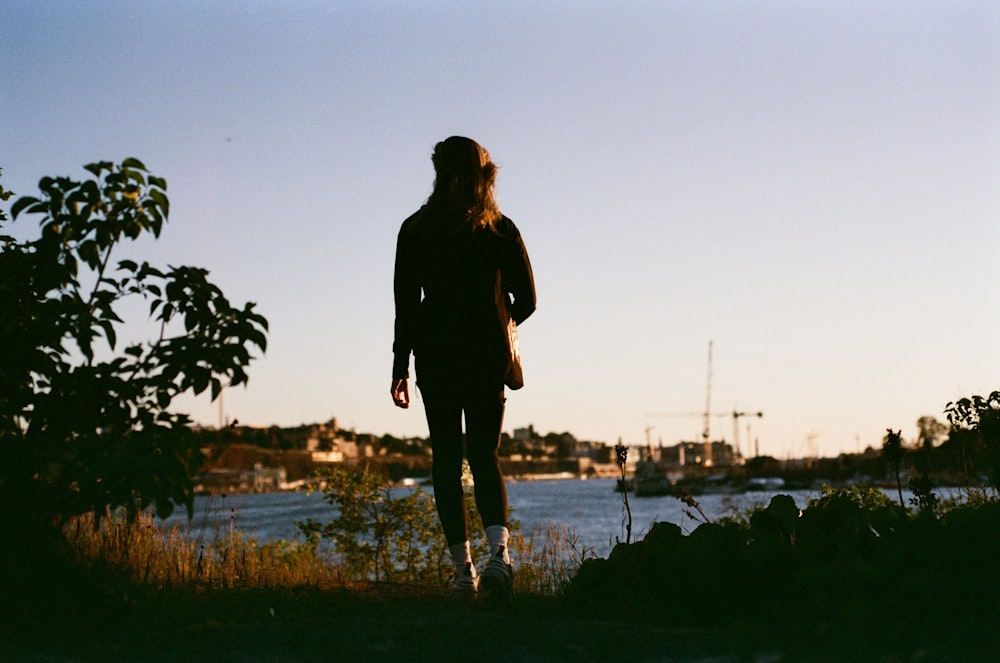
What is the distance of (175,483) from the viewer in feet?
11.2

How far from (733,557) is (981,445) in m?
3.42

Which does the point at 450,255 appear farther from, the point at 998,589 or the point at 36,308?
the point at 998,589

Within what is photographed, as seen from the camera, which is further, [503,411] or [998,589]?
[503,411]

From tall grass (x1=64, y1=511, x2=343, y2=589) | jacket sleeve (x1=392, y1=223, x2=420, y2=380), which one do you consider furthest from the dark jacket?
tall grass (x1=64, y1=511, x2=343, y2=589)

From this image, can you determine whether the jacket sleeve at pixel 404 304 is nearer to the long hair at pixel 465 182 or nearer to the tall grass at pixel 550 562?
the long hair at pixel 465 182

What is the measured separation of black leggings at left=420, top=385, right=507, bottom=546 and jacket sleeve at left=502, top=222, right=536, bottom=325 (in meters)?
0.51

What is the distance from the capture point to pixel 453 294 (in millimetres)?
4816

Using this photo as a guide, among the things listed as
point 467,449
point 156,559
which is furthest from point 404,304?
point 156,559

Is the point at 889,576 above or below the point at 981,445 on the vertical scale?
below

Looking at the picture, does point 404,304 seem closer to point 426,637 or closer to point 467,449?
point 467,449

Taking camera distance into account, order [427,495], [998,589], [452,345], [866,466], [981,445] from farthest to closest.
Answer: [866,466] → [427,495] → [981,445] → [452,345] → [998,589]

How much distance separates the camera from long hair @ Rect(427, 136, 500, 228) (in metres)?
4.87

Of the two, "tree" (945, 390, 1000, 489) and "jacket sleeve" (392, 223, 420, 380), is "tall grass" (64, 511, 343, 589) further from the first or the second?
"tree" (945, 390, 1000, 489)

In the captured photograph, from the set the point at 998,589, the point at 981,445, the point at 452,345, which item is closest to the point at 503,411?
the point at 452,345
